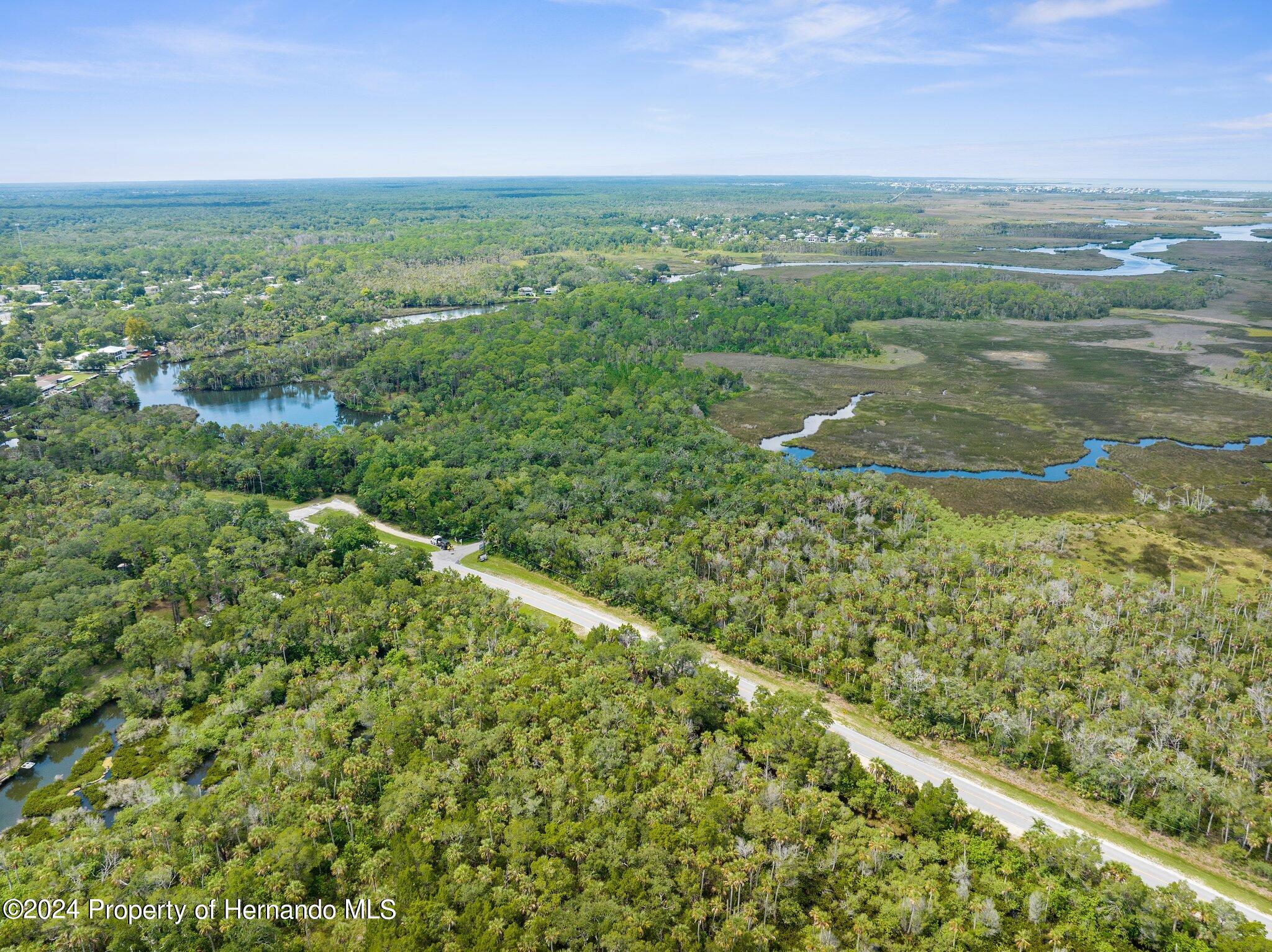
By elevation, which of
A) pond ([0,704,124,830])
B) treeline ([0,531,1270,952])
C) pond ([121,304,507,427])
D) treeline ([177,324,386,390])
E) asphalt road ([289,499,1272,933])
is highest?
treeline ([177,324,386,390])

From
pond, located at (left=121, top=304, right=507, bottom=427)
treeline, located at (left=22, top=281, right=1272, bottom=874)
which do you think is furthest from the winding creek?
pond, located at (left=121, top=304, right=507, bottom=427)

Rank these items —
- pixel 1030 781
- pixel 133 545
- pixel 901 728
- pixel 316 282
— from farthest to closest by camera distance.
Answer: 1. pixel 316 282
2. pixel 133 545
3. pixel 901 728
4. pixel 1030 781

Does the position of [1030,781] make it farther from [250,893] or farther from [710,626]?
[250,893]

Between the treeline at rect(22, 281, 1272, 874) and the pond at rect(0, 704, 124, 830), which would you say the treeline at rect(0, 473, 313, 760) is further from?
the treeline at rect(22, 281, 1272, 874)

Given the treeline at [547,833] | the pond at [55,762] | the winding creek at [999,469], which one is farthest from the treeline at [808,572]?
the pond at [55,762]

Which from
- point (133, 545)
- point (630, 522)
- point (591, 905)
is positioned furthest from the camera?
point (630, 522)

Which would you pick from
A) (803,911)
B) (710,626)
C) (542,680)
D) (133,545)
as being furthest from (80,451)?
(803,911)
